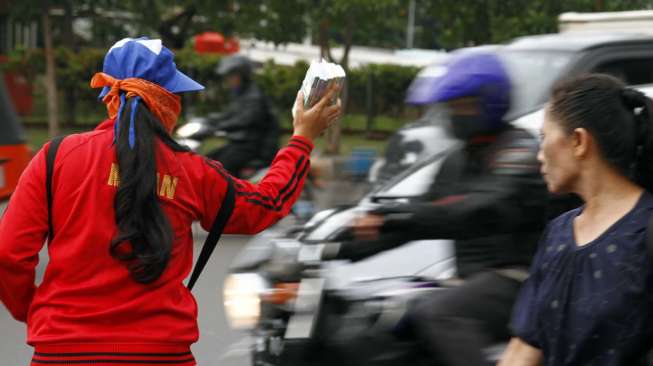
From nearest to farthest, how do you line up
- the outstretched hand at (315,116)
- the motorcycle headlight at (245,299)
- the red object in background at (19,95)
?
the outstretched hand at (315,116), the motorcycle headlight at (245,299), the red object in background at (19,95)

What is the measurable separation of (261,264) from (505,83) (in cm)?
127

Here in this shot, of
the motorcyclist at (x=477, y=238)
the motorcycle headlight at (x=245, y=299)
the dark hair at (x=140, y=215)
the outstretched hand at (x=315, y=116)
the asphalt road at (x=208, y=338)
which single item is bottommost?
the asphalt road at (x=208, y=338)

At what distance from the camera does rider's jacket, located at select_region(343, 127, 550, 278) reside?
151 inches

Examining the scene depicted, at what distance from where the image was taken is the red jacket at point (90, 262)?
2.89 metres

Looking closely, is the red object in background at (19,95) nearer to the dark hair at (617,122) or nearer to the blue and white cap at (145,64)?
the blue and white cap at (145,64)

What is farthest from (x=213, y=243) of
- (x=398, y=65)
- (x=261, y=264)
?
(x=398, y=65)

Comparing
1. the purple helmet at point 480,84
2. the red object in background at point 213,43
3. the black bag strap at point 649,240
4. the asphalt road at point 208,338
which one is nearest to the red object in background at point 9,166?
the asphalt road at point 208,338

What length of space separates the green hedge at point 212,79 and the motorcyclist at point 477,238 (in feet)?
73.4

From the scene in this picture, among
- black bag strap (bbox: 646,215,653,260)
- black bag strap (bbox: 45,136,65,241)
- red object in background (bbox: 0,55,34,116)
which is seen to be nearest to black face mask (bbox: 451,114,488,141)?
black bag strap (bbox: 45,136,65,241)

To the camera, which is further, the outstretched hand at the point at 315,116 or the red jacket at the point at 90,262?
the outstretched hand at the point at 315,116

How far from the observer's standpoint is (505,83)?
437cm

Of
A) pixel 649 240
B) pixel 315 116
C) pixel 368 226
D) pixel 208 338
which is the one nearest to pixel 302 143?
pixel 315 116

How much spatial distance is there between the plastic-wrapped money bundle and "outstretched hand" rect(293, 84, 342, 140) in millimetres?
15

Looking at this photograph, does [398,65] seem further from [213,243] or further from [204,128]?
[213,243]
